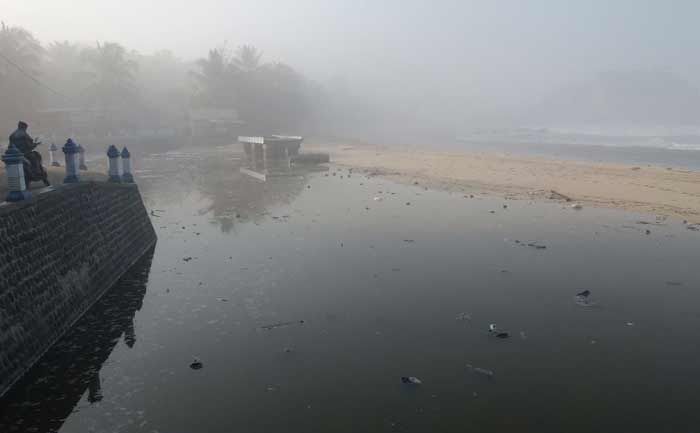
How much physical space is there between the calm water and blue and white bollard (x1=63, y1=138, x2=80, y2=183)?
3054 mm

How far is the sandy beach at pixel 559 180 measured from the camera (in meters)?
22.4

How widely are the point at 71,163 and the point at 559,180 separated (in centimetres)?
2506

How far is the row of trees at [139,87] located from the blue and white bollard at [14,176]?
43.1 metres

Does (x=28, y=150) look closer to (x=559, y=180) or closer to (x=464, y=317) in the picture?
(x=464, y=317)

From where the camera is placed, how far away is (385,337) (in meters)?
9.96

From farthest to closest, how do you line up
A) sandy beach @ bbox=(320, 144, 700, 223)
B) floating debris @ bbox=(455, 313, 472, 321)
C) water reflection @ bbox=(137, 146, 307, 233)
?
sandy beach @ bbox=(320, 144, 700, 223) → water reflection @ bbox=(137, 146, 307, 233) → floating debris @ bbox=(455, 313, 472, 321)

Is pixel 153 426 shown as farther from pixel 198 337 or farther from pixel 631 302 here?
pixel 631 302

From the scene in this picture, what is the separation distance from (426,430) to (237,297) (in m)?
6.18

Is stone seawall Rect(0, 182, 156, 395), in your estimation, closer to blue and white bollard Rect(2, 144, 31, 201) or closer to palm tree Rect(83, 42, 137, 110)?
blue and white bollard Rect(2, 144, 31, 201)

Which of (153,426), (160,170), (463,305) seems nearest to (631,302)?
(463,305)

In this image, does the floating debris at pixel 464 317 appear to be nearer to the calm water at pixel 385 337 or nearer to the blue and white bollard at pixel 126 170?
the calm water at pixel 385 337

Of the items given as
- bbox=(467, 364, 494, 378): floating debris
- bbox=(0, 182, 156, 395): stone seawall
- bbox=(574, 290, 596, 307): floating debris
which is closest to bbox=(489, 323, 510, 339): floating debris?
bbox=(467, 364, 494, 378): floating debris

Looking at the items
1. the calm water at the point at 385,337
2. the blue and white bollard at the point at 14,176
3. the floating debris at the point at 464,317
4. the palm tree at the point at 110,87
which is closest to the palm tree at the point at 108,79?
the palm tree at the point at 110,87

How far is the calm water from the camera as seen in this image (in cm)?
756
